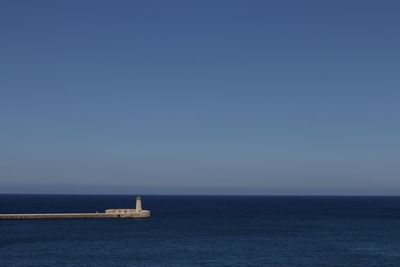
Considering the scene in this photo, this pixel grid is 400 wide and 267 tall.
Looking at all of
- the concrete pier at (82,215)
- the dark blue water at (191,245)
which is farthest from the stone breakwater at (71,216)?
the dark blue water at (191,245)

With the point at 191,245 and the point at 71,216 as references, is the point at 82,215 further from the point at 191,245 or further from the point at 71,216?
the point at 191,245

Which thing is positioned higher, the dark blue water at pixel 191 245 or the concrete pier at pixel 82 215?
the concrete pier at pixel 82 215

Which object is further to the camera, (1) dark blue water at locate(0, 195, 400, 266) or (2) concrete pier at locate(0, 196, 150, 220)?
(2) concrete pier at locate(0, 196, 150, 220)

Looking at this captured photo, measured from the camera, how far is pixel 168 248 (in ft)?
245

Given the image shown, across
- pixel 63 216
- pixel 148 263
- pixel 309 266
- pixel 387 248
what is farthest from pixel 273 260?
pixel 63 216

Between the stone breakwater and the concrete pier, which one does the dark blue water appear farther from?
the concrete pier

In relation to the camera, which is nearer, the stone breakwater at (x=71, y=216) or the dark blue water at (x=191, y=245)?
the dark blue water at (x=191, y=245)

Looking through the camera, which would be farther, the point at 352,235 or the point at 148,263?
the point at 352,235

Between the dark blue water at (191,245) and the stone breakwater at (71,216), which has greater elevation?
the stone breakwater at (71,216)

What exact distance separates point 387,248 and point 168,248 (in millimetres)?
29906

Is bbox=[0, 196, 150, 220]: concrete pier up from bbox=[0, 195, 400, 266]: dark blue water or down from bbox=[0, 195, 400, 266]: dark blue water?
up

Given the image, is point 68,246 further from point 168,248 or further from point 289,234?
point 289,234

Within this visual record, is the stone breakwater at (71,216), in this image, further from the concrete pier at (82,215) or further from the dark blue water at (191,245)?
the dark blue water at (191,245)

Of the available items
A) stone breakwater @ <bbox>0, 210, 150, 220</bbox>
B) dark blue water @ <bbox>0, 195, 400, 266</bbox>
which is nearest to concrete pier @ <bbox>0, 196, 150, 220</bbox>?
stone breakwater @ <bbox>0, 210, 150, 220</bbox>
